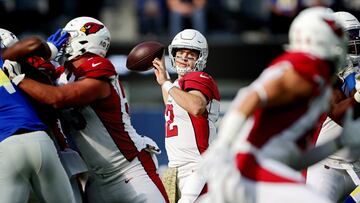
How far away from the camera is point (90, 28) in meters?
6.29

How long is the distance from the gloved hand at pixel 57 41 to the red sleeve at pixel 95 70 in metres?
0.18

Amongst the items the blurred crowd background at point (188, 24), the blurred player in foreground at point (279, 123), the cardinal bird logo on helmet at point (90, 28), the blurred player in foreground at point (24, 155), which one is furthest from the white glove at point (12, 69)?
the blurred crowd background at point (188, 24)

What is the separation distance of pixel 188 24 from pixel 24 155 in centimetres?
867

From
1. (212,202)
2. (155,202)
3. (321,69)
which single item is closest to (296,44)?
(321,69)

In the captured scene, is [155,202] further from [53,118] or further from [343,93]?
[343,93]

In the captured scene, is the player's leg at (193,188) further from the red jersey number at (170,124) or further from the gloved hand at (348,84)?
the gloved hand at (348,84)

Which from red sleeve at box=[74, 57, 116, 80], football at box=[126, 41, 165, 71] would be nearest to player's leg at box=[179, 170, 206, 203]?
football at box=[126, 41, 165, 71]

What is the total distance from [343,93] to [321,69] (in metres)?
2.05

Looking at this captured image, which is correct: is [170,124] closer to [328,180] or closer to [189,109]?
[189,109]

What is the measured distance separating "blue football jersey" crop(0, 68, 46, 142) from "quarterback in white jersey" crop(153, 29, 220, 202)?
1079 mm

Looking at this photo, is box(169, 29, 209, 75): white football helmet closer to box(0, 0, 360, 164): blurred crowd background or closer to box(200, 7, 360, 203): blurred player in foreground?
box(200, 7, 360, 203): blurred player in foreground

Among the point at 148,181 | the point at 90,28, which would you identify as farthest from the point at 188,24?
the point at 148,181

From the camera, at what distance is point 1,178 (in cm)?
578

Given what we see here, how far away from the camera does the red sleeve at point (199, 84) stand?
6.54m
